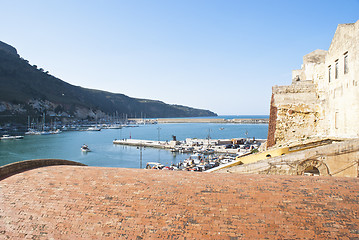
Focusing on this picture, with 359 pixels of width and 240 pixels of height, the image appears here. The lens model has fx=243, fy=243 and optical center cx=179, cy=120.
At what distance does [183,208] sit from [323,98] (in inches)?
450

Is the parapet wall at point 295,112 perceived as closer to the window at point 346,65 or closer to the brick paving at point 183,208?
the window at point 346,65

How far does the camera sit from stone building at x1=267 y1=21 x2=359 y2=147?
1012 centimetres

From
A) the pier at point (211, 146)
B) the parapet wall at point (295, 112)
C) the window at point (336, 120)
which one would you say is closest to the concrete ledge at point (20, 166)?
the window at point (336, 120)

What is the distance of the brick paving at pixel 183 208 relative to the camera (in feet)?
16.7

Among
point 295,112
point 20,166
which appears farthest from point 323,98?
point 20,166

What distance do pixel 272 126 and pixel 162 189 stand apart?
488 inches

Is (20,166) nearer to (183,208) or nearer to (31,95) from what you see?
(183,208)

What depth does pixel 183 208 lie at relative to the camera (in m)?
5.75

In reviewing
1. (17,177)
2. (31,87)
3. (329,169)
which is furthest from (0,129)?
(329,169)

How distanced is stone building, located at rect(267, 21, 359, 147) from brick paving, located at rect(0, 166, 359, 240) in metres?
5.45

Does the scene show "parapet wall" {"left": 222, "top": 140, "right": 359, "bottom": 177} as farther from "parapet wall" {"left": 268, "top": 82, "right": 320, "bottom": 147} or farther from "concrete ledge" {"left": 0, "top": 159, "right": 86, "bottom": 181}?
"concrete ledge" {"left": 0, "top": 159, "right": 86, "bottom": 181}

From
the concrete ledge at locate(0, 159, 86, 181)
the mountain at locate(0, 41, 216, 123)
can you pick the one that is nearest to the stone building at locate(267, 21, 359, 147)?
the concrete ledge at locate(0, 159, 86, 181)

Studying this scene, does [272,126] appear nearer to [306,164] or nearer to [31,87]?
[306,164]

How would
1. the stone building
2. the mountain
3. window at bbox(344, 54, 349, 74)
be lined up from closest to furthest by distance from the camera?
the stone building
window at bbox(344, 54, 349, 74)
the mountain
